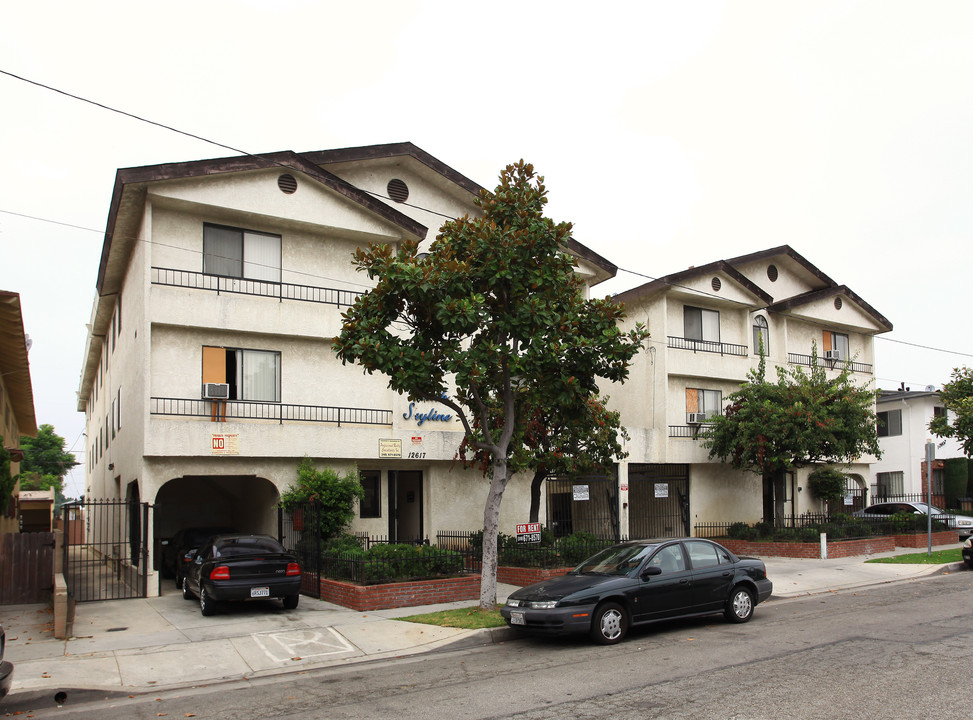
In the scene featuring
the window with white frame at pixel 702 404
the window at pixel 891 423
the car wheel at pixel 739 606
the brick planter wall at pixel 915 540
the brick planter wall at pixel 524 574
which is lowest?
the brick planter wall at pixel 915 540

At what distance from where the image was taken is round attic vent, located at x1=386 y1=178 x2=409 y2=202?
23078mm

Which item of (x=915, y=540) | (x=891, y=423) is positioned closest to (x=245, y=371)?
(x=915, y=540)

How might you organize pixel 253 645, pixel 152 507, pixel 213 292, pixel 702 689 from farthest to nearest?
pixel 213 292 < pixel 152 507 < pixel 253 645 < pixel 702 689

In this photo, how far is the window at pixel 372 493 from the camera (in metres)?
21.8

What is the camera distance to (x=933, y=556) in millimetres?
22922

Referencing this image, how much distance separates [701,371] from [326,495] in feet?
48.3

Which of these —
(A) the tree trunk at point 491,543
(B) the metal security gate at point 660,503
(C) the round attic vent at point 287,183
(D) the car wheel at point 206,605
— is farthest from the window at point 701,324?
(D) the car wheel at point 206,605

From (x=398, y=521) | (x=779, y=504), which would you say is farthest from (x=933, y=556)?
(x=398, y=521)

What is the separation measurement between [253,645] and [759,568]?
814 centimetres

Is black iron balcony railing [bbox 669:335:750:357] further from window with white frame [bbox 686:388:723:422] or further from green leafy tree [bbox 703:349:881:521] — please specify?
green leafy tree [bbox 703:349:881:521]

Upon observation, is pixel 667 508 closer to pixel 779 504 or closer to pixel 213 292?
pixel 779 504

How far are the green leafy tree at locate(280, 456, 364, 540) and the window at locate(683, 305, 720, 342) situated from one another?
1409 centimetres

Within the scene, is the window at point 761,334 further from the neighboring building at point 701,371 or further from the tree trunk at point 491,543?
the tree trunk at point 491,543

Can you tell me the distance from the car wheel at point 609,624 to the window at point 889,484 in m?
34.6
